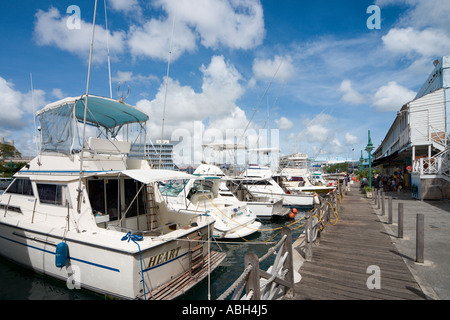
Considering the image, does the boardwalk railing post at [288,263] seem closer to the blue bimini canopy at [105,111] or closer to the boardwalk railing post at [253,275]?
the boardwalk railing post at [253,275]

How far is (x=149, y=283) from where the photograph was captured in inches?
189

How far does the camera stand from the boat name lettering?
4871 mm

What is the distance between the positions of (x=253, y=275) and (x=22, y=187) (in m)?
8.54

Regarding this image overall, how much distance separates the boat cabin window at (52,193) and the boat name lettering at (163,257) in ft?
11.0

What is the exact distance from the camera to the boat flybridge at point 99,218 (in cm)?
489

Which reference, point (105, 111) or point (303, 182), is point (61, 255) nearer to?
point (105, 111)

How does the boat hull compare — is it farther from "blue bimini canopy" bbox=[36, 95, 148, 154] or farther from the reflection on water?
"blue bimini canopy" bbox=[36, 95, 148, 154]

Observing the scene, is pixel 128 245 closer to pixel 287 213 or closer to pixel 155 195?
pixel 155 195

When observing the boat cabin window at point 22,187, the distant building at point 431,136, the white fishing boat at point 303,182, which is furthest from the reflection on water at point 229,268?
the white fishing boat at point 303,182

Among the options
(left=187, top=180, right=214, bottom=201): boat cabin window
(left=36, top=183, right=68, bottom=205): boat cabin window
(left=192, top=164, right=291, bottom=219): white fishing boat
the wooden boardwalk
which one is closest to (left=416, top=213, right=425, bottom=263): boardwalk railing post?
the wooden boardwalk

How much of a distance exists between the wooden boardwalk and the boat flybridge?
8.33ft

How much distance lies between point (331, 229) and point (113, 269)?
310 inches

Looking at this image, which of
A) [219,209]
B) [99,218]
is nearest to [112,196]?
[99,218]

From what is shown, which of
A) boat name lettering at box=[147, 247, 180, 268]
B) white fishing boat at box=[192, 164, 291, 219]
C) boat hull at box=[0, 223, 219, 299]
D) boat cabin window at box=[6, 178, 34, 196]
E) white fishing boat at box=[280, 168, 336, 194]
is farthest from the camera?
white fishing boat at box=[280, 168, 336, 194]
